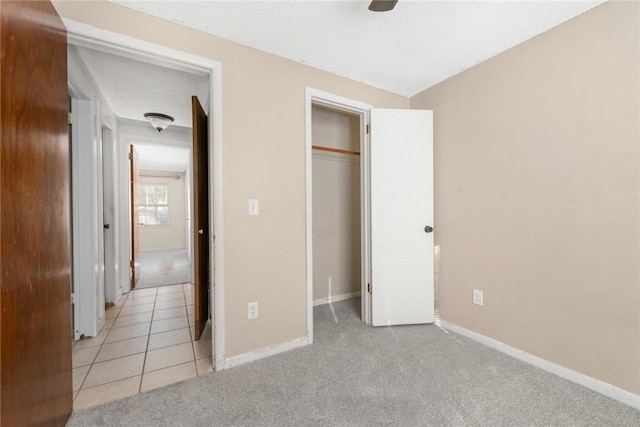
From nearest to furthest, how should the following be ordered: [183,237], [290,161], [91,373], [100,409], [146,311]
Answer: [100,409] < [91,373] < [290,161] < [146,311] < [183,237]

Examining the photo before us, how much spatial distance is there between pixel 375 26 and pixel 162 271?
4889mm

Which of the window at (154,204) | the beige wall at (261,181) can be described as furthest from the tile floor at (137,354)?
the window at (154,204)

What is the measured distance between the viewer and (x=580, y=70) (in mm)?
1625

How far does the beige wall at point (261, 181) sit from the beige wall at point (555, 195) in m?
1.35

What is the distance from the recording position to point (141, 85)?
254cm

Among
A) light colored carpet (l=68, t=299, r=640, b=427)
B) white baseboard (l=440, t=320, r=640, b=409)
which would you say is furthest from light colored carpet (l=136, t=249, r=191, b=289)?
white baseboard (l=440, t=320, r=640, b=409)

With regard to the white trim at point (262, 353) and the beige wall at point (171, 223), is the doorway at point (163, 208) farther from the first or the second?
the white trim at point (262, 353)

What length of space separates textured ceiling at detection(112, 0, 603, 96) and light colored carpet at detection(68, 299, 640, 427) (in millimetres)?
2199

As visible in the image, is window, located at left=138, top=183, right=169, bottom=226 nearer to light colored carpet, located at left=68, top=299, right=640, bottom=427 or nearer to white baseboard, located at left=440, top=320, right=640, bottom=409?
light colored carpet, located at left=68, top=299, right=640, bottom=427

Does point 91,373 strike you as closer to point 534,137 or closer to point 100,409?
point 100,409

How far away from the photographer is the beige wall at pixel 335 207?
3.06 meters

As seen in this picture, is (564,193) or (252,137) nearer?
(564,193)

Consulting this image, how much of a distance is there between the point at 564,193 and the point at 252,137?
206 centimetres

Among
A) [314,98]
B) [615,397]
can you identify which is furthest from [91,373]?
[615,397]
